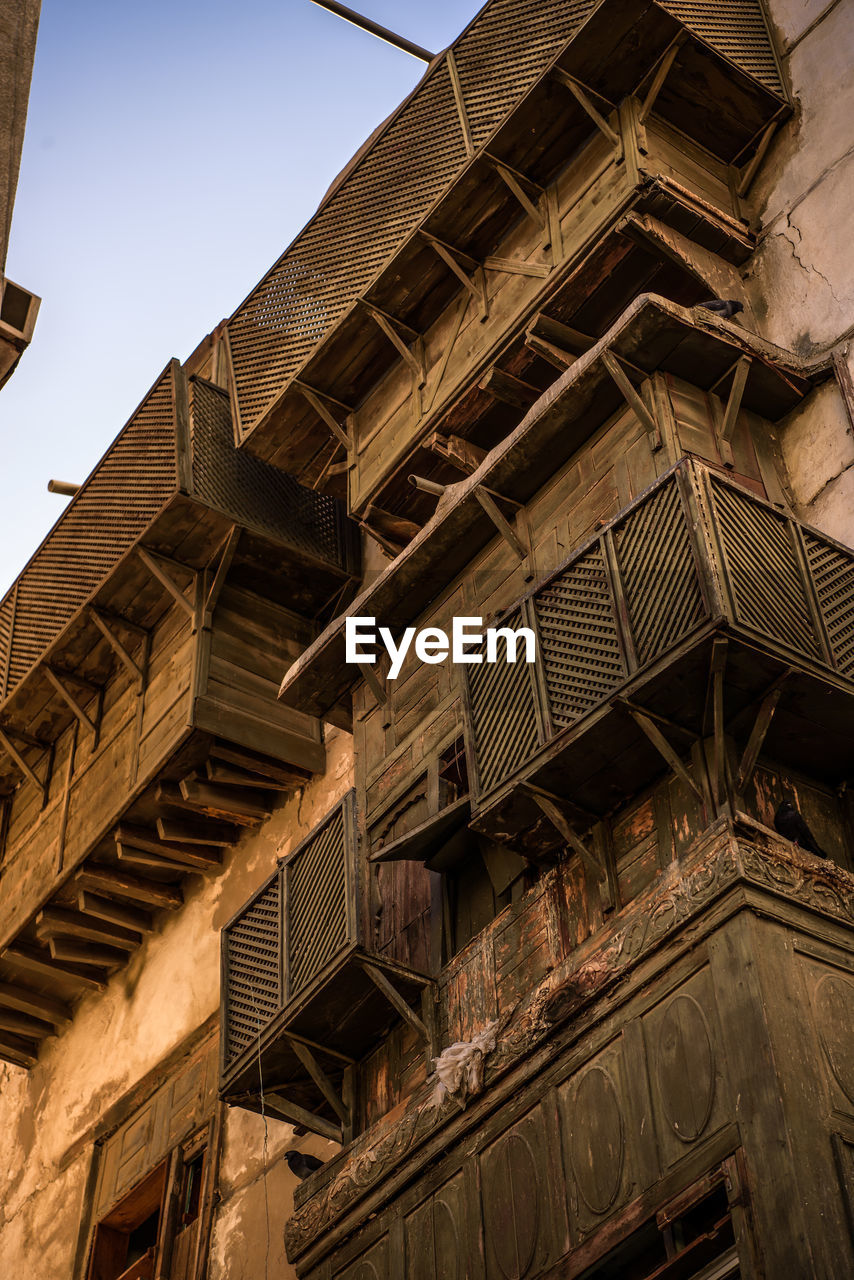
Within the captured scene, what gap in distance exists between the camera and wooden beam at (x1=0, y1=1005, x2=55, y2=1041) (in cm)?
1903

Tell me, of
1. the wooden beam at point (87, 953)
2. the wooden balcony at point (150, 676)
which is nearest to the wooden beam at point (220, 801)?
the wooden balcony at point (150, 676)

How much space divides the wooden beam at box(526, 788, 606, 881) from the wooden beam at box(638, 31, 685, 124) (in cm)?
628

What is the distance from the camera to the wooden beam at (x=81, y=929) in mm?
17828

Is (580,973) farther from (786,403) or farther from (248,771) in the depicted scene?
(248,771)

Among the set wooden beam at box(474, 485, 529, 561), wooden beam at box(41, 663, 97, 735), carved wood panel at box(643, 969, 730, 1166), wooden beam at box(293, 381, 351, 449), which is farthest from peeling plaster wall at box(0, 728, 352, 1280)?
carved wood panel at box(643, 969, 730, 1166)

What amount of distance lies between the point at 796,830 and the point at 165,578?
31.3 ft

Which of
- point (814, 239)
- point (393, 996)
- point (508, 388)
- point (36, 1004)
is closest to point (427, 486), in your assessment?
point (508, 388)

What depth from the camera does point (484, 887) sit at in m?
11.0

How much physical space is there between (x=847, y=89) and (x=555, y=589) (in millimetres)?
5976

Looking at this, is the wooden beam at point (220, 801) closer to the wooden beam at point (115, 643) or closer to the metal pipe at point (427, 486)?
the wooden beam at point (115, 643)

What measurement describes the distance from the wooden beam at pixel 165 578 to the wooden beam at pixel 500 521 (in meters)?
5.69

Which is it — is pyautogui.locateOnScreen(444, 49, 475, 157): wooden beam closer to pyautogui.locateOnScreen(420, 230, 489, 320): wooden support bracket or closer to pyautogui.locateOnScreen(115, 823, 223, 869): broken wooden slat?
pyautogui.locateOnScreen(420, 230, 489, 320): wooden support bracket

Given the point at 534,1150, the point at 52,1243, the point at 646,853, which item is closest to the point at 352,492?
the point at 646,853

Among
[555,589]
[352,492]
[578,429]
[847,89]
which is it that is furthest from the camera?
[352,492]
